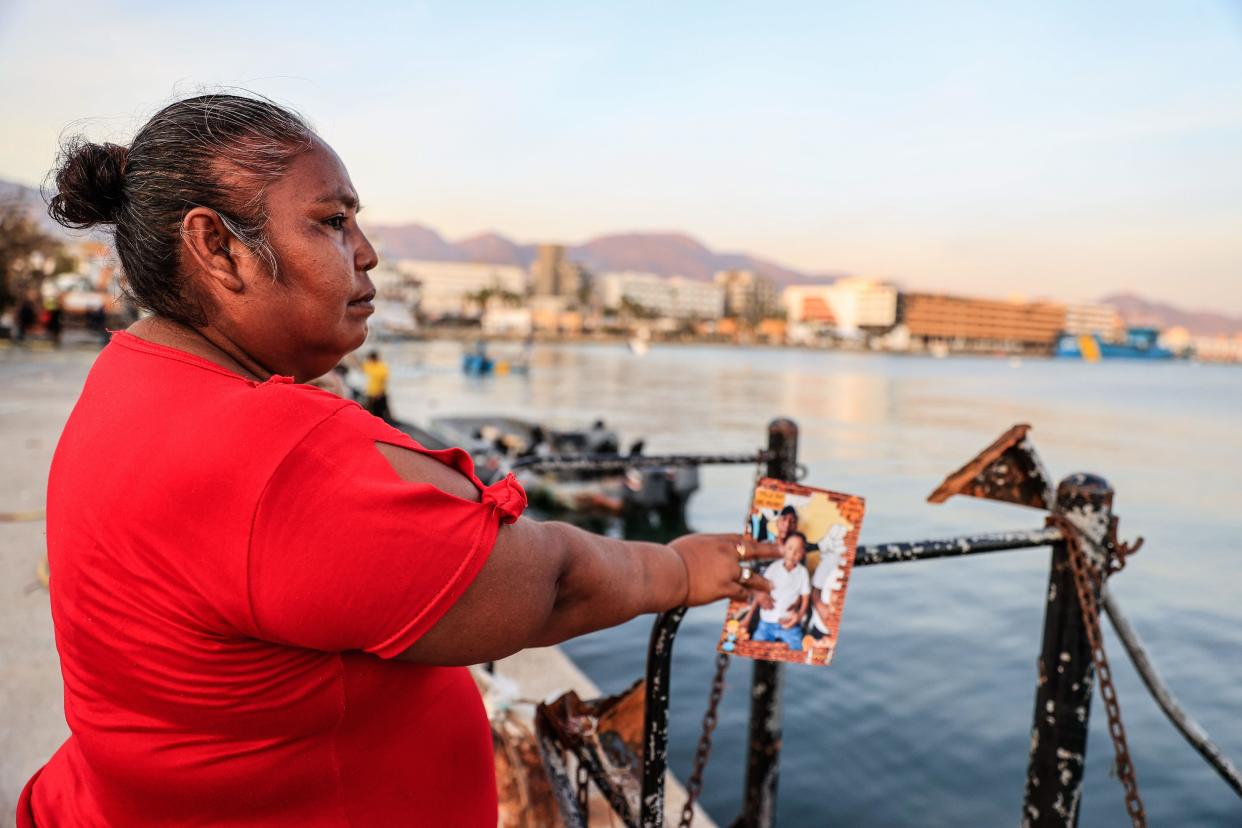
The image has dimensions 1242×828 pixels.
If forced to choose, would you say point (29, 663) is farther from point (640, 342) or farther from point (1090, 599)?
Answer: point (640, 342)

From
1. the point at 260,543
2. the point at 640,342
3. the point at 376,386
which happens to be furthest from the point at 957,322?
the point at 260,543

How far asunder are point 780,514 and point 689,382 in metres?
64.4

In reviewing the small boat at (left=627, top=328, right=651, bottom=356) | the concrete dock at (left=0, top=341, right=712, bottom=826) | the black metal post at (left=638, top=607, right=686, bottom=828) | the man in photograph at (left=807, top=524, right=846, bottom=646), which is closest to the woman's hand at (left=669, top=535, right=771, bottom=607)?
the man in photograph at (left=807, top=524, right=846, bottom=646)

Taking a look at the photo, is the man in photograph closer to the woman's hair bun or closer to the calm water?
the woman's hair bun

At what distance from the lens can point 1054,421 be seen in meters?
43.6

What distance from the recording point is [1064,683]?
7.59 ft

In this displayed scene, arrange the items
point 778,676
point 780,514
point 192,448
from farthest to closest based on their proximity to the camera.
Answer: point 778,676, point 780,514, point 192,448

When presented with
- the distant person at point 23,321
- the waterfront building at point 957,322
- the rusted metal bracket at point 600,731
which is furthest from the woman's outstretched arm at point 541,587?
the waterfront building at point 957,322

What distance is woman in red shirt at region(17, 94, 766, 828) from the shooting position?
1.04 m

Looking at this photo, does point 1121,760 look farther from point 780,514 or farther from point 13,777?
point 13,777

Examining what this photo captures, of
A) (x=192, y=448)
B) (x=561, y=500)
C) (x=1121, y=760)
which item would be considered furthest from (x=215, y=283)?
(x=561, y=500)

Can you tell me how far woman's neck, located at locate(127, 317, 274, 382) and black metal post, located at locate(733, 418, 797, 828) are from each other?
8.48 feet

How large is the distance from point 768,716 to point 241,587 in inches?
128

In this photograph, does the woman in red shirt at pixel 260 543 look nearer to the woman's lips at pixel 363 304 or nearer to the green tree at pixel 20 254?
the woman's lips at pixel 363 304
